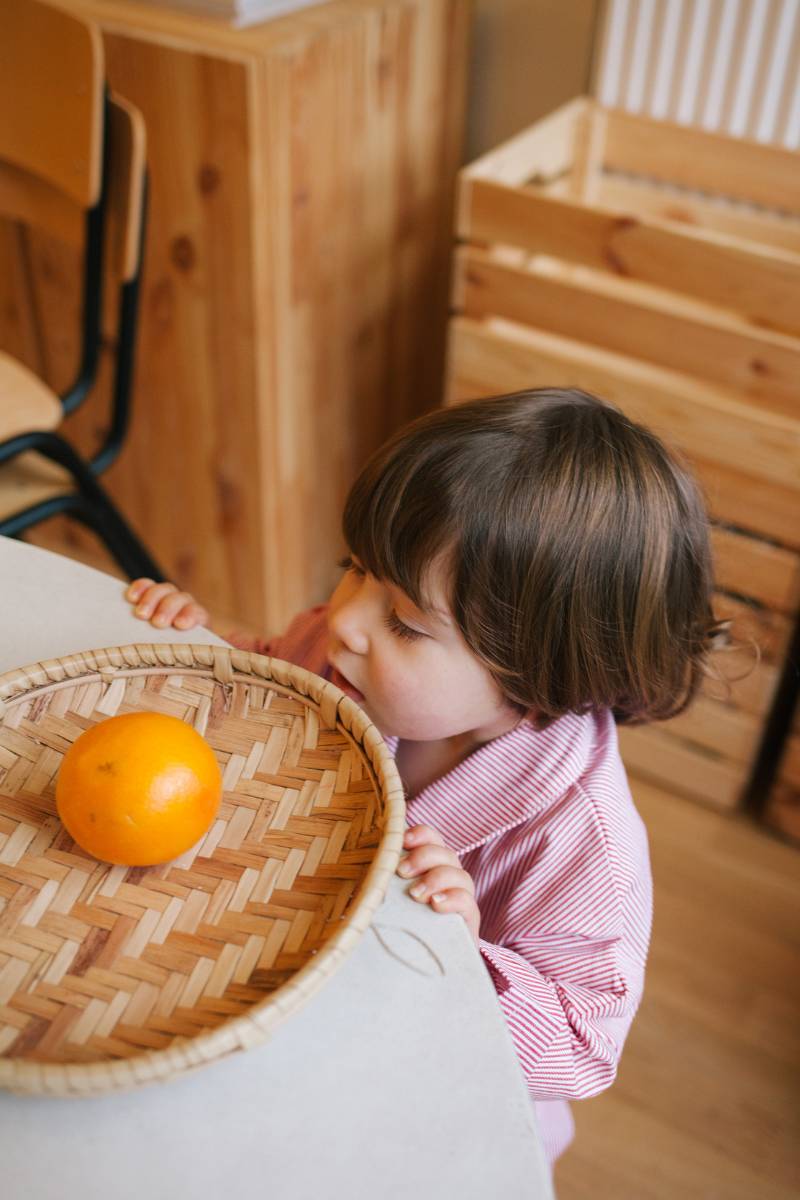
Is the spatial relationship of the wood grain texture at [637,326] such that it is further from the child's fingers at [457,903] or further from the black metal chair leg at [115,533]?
the child's fingers at [457,903]

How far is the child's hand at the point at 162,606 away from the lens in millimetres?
679

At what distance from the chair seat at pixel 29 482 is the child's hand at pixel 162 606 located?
52cm

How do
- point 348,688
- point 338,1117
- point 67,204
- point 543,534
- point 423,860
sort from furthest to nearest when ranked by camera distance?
point 67,204 < point 348,688 < point 543,534 < point 423,860 < point 338,1117

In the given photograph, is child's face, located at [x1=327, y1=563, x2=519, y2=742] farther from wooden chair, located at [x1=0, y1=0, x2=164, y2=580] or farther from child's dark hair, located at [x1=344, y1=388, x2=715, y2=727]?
wooden chair, located at [x1=0, y1=0, x2=164, y2=580]

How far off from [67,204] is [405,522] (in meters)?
0.83

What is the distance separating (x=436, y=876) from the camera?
53cm

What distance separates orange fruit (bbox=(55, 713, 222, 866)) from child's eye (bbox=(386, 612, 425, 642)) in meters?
0.19

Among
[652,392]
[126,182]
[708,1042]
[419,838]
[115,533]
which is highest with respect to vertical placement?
[126,182]

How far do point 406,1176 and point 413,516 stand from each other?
377 millimetres

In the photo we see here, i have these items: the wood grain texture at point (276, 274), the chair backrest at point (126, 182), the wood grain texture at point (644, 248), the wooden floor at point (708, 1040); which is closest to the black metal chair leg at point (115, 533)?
the chair backrest at point (126, 182)

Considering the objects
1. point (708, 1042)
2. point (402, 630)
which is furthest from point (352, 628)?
point (708, 1042)

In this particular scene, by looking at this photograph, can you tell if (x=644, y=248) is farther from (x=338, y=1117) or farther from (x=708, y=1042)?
(x=338, y=1117)

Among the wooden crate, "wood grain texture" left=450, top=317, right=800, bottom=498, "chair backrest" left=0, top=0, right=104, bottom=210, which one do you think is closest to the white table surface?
the wooden crate

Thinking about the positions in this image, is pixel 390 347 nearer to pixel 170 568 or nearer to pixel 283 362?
pixel 283 362
